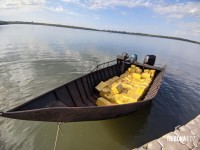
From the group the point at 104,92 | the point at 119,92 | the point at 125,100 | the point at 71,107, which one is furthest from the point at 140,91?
the point at 71,107

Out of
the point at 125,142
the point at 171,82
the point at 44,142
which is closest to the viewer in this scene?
the point at 44,142

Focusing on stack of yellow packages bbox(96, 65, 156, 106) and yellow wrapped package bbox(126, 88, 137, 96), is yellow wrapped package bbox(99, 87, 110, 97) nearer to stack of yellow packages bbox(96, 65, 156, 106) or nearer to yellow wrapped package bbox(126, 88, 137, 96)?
stack of yellow packages bbox(96, 65, 156, 106)

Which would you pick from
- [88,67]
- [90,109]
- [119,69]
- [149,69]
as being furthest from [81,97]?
[88,67]

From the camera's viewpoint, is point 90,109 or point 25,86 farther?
point 25,86

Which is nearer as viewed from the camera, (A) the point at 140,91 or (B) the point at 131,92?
(B) the point at 131,92

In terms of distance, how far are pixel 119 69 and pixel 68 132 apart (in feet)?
28.1

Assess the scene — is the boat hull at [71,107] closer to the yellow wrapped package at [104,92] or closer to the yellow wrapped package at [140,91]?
the yellow wrapped package at [104,92]

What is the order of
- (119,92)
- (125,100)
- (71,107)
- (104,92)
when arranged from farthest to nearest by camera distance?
1. (119,92)
2. (104,92)
3. (125,100)
4. (71,107)

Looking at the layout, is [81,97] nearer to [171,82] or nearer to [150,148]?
[150,148]

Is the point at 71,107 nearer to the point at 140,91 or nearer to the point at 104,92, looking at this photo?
the point at 104,92

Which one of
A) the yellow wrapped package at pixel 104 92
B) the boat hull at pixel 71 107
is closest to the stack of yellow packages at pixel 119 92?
the yellow wrapped package at pixel 104 92

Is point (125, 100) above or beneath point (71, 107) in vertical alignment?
beneath

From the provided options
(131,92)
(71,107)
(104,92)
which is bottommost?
(104,92)

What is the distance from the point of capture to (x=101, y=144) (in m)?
7.98
